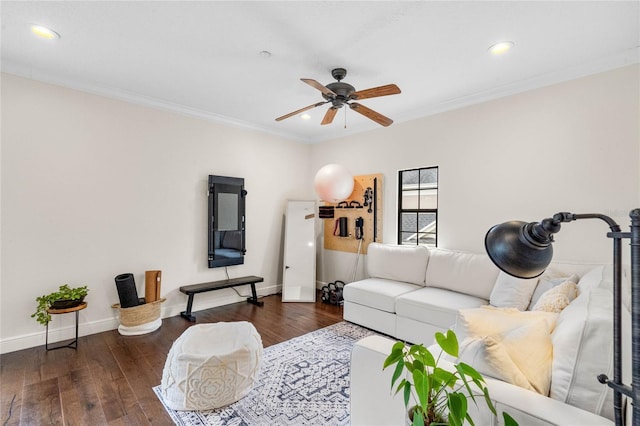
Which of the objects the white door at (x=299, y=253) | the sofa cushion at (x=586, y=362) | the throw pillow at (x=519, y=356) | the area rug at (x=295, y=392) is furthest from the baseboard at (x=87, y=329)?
the sofa cushion at (x=586, y=362)

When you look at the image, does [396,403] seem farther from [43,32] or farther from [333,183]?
[43,32]

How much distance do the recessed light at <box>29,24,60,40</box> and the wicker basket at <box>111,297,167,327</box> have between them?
261cm

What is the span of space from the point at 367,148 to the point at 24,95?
4010mm

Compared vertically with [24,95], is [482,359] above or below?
below

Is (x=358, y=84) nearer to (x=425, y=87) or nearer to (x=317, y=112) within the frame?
(x=425, y=87)

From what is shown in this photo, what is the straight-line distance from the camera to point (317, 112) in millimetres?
4098

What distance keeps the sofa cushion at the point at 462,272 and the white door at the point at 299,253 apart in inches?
77.7

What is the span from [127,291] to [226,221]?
4.91ft

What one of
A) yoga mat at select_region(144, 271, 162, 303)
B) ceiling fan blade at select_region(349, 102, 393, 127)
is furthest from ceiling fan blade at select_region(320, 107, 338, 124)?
yoga mat at select_region(144, 271, 162, 303)

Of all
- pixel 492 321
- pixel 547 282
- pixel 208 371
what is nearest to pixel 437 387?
pixel 492 321

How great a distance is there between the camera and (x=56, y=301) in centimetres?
291

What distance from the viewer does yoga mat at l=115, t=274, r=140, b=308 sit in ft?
10.7

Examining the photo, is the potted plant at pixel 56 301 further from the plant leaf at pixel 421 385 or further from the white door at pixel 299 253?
the plant leaf at pixel 421 385

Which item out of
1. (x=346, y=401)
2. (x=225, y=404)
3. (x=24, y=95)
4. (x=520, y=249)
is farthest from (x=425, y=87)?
(x=24, y=95)
